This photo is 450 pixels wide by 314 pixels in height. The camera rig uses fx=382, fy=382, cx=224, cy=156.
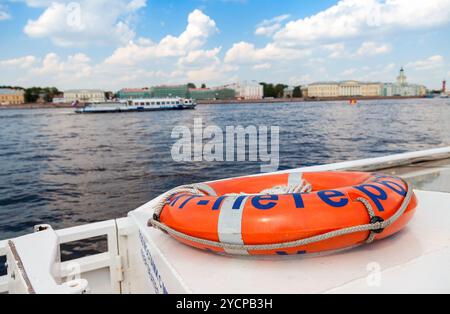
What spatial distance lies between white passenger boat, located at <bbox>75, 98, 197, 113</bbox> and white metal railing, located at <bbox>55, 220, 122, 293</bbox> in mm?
41477

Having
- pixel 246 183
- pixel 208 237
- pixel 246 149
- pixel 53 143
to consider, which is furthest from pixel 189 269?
pixel 53 143

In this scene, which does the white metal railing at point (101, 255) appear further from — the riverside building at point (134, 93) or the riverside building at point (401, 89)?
the riverside building at point (401, 89)

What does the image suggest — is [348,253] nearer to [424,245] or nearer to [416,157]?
[424,245]

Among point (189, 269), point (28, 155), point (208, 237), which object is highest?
point (208, 237)

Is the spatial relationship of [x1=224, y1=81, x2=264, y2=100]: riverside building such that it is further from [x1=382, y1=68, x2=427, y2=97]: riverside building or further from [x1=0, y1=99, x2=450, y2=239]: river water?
[x1=0, y1=99, x2=450, y2=239]: river water

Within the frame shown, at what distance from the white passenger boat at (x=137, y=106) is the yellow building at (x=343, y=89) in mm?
60858

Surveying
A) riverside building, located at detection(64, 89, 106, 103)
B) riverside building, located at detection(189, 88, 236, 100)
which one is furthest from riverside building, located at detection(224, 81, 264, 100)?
riverside building, located at detection(64, 89, 106, 103)

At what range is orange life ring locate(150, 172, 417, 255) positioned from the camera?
1280mm

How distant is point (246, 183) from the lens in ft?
6.54

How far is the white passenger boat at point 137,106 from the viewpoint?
41.6m

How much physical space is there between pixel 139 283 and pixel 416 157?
2485 mm

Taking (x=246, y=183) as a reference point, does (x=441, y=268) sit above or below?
below

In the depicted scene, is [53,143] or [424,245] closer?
[424,245]
